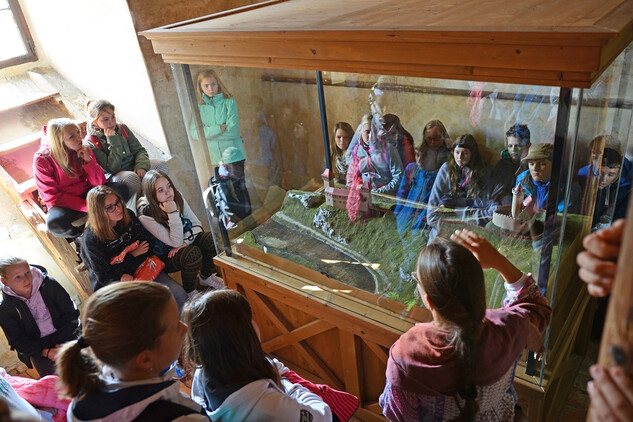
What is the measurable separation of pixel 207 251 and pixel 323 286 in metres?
1.15

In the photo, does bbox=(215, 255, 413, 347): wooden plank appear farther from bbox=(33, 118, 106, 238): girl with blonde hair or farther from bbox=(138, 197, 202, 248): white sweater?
bbox=(33, 118, 106, 238): girl with blonde hair

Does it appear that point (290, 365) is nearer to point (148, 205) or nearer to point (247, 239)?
point (247, 239)

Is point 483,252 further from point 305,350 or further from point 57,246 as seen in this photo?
point 57,246

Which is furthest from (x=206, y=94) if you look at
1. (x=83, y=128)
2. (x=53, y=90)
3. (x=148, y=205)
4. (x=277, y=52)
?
(x=53, y=90)

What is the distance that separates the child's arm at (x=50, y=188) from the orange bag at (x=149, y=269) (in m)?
0.62

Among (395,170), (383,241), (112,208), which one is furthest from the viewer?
(112,208)

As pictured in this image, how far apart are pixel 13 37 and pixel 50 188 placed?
1883mm

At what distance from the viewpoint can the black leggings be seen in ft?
10.2

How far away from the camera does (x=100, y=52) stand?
3.93m

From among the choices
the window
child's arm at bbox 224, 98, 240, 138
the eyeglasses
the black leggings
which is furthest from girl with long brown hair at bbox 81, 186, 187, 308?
the window

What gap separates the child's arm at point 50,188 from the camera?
3.05 metres

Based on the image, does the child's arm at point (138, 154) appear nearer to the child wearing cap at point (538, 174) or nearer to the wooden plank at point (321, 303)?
the wooden plank at point (321, 303)

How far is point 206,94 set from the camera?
8.24 feet

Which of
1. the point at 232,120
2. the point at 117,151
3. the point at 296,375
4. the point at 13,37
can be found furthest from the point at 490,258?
the point at 13,37
